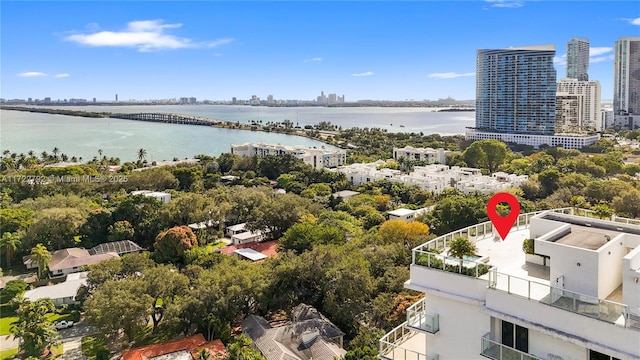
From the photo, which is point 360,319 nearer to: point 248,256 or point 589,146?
point 248,256

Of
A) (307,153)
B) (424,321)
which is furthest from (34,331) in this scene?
(307,153)

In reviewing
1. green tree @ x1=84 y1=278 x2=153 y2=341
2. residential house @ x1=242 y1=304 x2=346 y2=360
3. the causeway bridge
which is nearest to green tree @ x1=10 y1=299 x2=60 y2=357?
green tree @ x1=84 y1=278 x2=153 y2=341

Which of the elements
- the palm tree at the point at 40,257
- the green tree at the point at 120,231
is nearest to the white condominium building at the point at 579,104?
the green tree at the point at 120,231

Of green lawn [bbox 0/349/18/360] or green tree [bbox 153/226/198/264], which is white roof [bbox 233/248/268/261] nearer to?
green tree [bbox 153/226/198/264]

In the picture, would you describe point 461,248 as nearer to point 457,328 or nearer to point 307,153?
point 457,328

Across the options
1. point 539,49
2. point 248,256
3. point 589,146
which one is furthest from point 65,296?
point 539,49

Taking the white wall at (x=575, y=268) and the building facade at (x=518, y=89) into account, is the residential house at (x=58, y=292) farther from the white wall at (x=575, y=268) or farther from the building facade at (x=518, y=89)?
the building facade at (x=518, y=89)
